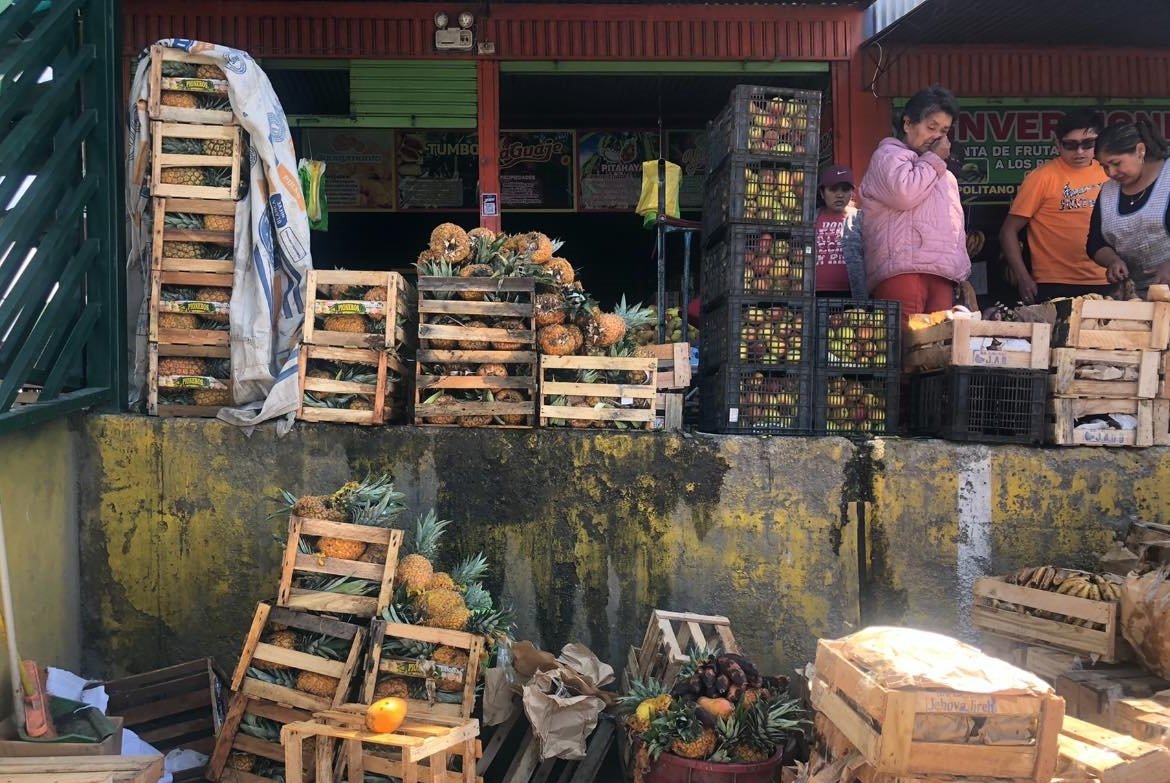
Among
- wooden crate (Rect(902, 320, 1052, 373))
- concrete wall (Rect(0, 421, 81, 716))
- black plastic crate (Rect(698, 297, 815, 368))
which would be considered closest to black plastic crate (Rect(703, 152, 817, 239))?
black plastic crate (Rect(698, 297, 815, 368))

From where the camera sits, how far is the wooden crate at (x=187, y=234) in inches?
235

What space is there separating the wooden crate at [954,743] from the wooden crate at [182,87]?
523 centimetres

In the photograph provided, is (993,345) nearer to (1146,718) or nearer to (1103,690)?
(1103,690)

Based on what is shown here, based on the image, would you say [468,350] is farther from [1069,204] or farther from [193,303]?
[1069,204]

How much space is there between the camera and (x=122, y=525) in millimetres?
5664

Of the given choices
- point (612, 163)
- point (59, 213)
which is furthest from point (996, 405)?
point (612, 163)

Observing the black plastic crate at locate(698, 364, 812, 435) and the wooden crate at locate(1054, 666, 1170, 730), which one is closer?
the wooden crate at locate(1054, 666, 1170, 730)

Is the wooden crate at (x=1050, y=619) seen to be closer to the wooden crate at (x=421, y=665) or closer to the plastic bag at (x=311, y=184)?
the wooden crate at (x=421, y=665)

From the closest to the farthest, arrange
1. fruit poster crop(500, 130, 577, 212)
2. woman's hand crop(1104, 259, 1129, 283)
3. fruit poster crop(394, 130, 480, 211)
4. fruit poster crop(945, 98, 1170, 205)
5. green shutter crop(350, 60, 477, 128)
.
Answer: woman's hand crop(1104, 259, 1129, 283) → green shutter crop(350, 60, 477, 128) → fruit poster crop(945, 98, 1170, 205) → fruit poster crop(394, 130, 480, 211) → fruit poster crop(500, 130, 577, 212)

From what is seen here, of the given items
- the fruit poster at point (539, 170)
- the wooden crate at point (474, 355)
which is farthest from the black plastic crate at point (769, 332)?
the fruit poster at point (539, 170)

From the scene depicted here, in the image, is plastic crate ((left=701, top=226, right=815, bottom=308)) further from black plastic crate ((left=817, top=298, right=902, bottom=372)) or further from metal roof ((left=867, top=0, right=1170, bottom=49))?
metal roof ((left=867, top=0, right=1170, bottom=49))

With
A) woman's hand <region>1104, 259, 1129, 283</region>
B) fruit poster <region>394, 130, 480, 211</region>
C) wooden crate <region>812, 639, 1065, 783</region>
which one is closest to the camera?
wooden crate <region>812, 639, 1065, 783</region>

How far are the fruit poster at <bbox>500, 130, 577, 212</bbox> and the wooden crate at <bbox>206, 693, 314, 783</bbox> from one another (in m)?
7.45

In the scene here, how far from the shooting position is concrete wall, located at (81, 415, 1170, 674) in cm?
564
